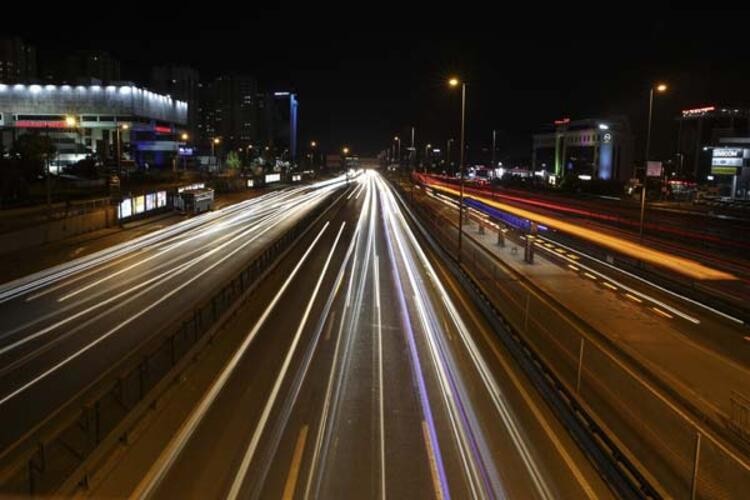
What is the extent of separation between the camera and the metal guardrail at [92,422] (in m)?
9.35

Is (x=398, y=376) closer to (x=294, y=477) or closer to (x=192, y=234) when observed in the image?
(x=294, y=477)

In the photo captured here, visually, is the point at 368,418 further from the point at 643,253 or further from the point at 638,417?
the point at 643,253

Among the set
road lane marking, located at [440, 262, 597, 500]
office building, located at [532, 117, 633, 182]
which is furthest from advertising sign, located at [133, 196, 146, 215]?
office building, located at [532, 117, 633, 182]

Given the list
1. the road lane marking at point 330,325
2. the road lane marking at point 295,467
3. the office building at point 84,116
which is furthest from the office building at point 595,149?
the road lane marking at point 295,467

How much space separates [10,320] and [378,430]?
14238mm

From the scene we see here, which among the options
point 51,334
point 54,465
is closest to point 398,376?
point 54,465

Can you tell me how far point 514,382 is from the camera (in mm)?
15000

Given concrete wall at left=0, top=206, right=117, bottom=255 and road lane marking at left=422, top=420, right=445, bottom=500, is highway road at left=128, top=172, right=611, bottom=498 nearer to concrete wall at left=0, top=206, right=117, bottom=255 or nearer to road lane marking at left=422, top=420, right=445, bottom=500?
road lane marking at left=422, top=420, right=445, bottom=500

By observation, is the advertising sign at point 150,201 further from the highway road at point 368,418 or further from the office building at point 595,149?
the office building at point 595,149

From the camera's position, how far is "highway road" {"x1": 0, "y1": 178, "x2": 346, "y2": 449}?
15.0m

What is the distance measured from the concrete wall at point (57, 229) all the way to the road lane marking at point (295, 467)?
27652mm

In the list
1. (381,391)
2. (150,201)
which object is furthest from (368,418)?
(150,201)

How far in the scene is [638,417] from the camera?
1133 cm

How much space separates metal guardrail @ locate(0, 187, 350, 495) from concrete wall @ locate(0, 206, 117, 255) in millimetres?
20432
